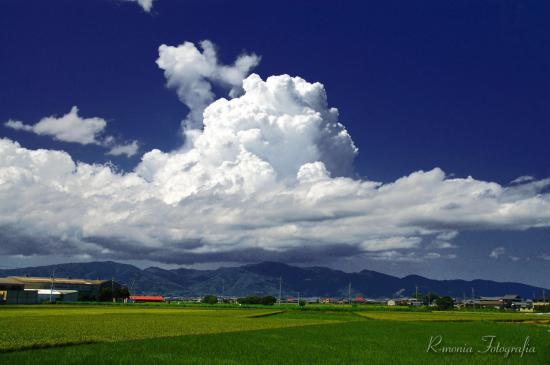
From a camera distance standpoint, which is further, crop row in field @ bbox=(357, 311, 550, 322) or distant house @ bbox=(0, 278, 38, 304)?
distant house @ bbox=(0, 278, 38, 304)

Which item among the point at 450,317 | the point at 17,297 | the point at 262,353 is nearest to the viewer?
the point at 262,353

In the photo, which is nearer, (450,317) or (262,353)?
(262,353)

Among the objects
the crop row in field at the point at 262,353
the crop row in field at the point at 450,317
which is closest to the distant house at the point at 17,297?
the crop row in field at the point at 450,317

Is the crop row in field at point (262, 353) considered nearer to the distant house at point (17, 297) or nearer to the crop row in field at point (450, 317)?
the crop row in field at point (450, 317)

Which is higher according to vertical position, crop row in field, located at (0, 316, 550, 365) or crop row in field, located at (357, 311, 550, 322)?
crop row in field, located at (0, 316, 550, 365)

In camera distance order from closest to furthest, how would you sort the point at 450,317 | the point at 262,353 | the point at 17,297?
1. the point at 262,353
2. the point at 450,317
3. the point at 17,297

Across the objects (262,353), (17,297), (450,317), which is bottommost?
(17,297)

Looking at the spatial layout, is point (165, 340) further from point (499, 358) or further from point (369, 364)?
point (499, 358)

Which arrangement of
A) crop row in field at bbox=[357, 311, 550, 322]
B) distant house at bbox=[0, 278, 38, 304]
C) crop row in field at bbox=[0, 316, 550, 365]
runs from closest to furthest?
crop row in field at bbox=[0, 316, 550, 365]
crop row in field at bbox=[357, 311, 550, 322]
distant house at bbox=[0, 278, 38, 304]

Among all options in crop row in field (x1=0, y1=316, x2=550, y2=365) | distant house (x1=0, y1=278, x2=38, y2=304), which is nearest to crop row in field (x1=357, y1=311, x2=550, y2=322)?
crop row in field (x1=0, y1=316, x2=550, y2=365)

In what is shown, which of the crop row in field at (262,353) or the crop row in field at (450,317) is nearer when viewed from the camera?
the crop row in field at (262,353)

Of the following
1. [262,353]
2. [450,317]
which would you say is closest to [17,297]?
[450,317]

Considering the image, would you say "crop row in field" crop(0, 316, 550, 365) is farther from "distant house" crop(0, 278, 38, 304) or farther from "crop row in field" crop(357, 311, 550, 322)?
"distant house" crop(0, 278, 38, 304)

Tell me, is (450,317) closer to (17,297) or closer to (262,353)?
(262,353)
